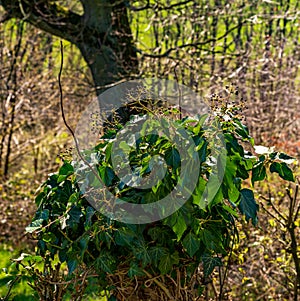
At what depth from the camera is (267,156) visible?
237cm

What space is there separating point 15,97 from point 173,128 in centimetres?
506

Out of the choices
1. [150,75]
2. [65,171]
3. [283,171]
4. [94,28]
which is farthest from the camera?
[150,75]

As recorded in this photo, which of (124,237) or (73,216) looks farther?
(73,216)

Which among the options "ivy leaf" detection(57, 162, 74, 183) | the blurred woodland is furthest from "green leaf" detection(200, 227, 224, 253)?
the blurred woodland

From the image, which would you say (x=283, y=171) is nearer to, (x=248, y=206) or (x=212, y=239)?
(x=248, y=206)

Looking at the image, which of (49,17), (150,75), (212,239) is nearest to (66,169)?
(212,239)

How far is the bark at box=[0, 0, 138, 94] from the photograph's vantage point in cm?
571

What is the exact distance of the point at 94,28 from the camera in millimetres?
5723

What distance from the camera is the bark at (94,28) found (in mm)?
5707

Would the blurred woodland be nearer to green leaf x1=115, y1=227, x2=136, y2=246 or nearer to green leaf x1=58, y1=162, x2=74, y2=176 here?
green leaf x1=58, y1=162, x2=74, y2=176

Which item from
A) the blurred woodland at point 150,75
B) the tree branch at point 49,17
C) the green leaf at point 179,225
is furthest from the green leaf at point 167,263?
the tree branch at point 49,17

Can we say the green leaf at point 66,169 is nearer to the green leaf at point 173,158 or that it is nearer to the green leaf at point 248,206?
the green leaf at point 173,158

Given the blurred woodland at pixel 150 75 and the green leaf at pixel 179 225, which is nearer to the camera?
the green leaf at pixel 179 225

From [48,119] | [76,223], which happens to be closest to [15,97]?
[48,119]
